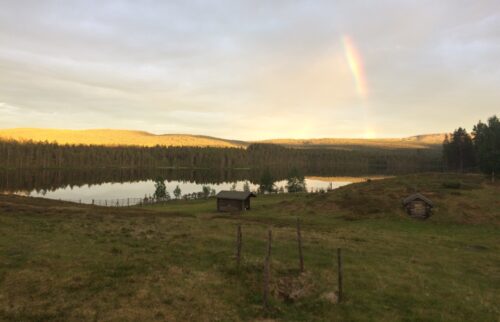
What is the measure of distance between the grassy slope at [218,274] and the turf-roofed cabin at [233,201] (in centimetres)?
2700

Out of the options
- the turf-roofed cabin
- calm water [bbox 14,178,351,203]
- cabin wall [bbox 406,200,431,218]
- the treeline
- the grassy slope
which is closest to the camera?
the grassy slope

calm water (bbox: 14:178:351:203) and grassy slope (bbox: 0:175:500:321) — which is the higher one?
grassy slope (bbox: 0:175:500:321)

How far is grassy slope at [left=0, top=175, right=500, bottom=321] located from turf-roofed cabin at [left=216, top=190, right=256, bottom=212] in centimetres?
2700

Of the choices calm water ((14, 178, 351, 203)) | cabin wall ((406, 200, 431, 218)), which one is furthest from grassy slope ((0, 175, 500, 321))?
calm water ((14, 178, 351, 203))

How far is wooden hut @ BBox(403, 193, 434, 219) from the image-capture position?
2074 inches

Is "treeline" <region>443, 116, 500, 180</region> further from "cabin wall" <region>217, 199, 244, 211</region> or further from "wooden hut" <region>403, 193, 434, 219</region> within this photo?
"cabin wall" <region>217, 199, 244, 211</region>

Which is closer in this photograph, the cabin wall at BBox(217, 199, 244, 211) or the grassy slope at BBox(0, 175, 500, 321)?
the grassy slope at BBox(0, 175, 500, 321)

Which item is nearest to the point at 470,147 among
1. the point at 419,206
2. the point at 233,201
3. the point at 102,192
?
the point at 419,206

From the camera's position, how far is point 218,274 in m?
19.2

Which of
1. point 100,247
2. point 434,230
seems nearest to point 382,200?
point 434,230

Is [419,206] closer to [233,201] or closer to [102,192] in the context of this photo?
[233,201]

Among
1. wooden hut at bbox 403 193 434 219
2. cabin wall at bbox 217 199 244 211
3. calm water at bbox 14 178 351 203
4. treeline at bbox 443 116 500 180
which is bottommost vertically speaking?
calm water at bbox 14 178 351 203

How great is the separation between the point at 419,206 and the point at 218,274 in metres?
43.7

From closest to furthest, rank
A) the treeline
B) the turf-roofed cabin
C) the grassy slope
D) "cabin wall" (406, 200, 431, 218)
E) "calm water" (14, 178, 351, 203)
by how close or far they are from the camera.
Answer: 1. the grassy slope
2. "cabin wall" (406, 200, 431, 218)
3. the turf-roofed cabin
4. the treeline
5. "calm water" (14, 178, 351, 203)
